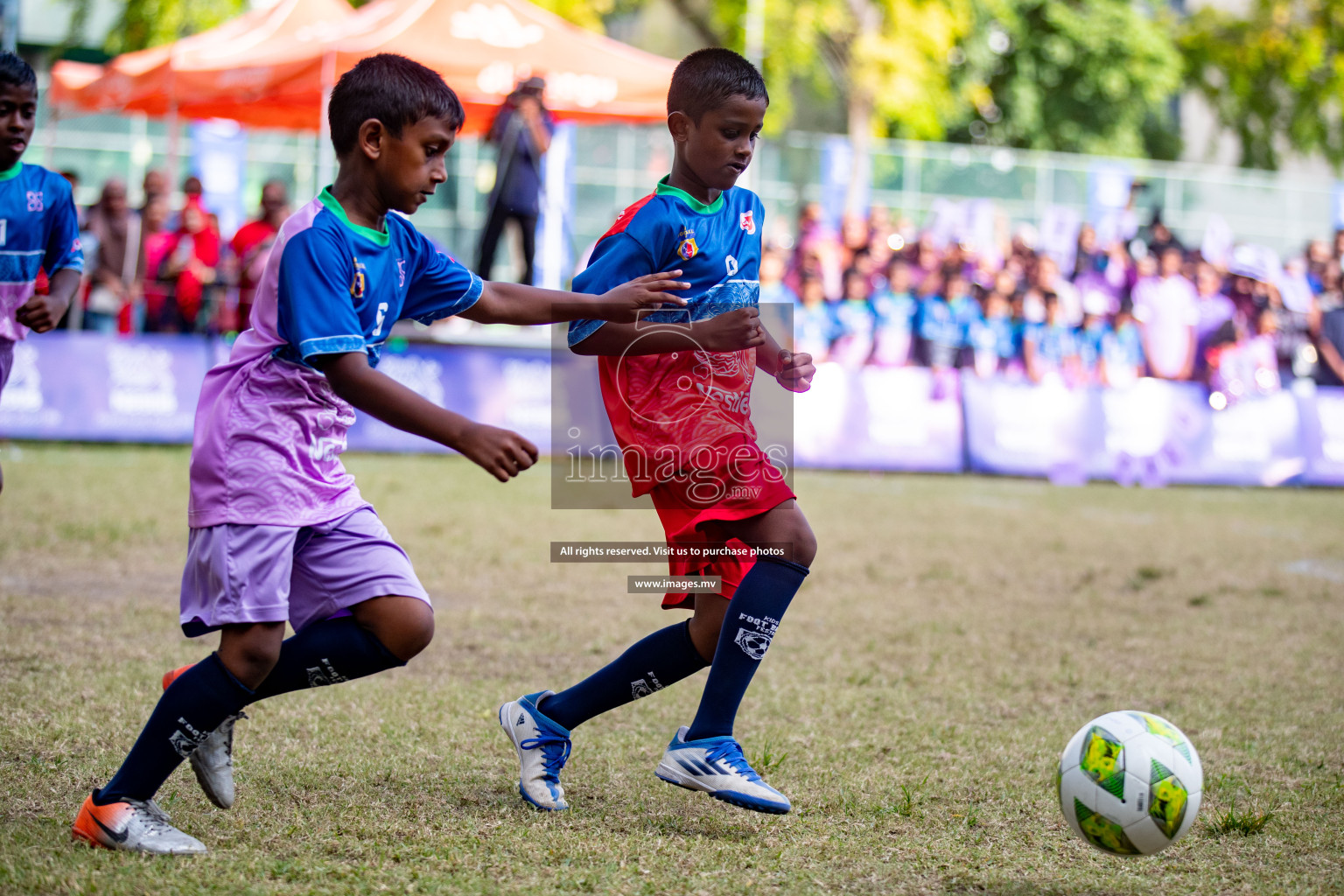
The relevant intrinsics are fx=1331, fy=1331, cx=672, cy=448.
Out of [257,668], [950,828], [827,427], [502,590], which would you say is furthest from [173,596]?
[827,427]

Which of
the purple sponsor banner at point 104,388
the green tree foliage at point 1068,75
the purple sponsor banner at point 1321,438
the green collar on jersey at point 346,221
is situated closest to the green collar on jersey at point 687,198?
the green collar on jersey at point 346,221

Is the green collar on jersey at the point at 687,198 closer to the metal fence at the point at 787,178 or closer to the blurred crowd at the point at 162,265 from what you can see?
the blurred crowd at the point at 162,265

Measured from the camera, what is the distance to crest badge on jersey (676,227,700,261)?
355cm

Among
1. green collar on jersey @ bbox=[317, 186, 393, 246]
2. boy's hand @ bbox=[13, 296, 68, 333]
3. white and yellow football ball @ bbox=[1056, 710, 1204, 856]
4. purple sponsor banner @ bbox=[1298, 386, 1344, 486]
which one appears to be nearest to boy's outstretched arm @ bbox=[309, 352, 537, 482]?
green collar on jersey @ bbox=[317, 186, 393, 246]

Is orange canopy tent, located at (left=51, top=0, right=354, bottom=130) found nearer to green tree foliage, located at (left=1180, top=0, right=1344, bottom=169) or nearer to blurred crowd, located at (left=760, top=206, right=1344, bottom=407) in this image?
blurred crowd, located at (left=760, top=206, right=1344, bottom=407)

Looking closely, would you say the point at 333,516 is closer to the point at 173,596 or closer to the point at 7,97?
the point at 7,97

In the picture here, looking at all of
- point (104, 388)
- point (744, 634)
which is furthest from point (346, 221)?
point (104, 388)

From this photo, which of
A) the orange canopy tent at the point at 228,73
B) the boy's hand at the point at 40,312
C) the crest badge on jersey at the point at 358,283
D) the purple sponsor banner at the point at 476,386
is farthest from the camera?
the orange canopy tent at the point at 228,73

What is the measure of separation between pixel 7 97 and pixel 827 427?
9171mm

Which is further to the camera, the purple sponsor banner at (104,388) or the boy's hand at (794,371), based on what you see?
the purple sponsor banner at (104,388)

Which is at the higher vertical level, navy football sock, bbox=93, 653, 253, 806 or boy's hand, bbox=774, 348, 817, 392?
boy's hand, bbox=774, 348, 817, 392

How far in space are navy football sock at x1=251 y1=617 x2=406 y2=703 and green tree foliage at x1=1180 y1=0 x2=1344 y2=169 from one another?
33.0 m

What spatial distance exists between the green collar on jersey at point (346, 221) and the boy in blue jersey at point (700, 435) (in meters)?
0.61

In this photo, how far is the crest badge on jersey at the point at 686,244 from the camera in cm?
355
